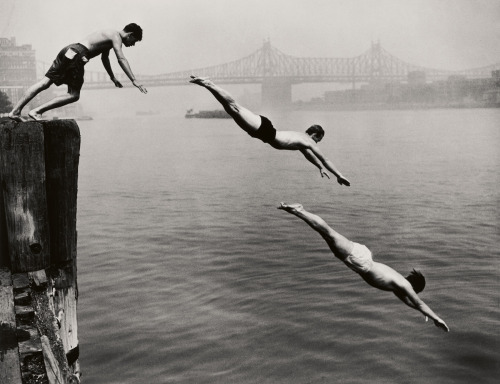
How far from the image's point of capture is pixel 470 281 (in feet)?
87.8

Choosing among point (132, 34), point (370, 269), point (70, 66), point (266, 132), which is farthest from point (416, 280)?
point (70, 66)

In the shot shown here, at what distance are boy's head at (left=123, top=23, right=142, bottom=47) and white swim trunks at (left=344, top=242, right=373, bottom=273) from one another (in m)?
2.44

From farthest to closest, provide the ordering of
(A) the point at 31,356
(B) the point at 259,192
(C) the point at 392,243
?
1. (B) the point at 259,192
2. (C) the point at 392,243
3. (A) the point at 31,356

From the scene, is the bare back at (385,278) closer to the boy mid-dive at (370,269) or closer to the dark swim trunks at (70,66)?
the boy mid-dive at (370,269)

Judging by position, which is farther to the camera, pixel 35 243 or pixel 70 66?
pixel 35 243

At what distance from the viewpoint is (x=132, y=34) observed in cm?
534

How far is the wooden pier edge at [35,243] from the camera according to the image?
7.70 m

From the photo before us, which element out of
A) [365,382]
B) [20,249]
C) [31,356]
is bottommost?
[365,382]

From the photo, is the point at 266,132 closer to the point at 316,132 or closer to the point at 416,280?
the point at 316,132

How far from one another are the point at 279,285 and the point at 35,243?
1831 cm

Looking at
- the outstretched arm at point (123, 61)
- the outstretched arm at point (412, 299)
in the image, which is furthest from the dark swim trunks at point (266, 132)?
the outstretched arm at point (123, 61)

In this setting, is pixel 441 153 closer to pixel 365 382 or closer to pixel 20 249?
pixel 365 382

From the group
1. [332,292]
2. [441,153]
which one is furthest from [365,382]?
[441,153]

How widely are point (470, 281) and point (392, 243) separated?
7.48 m
